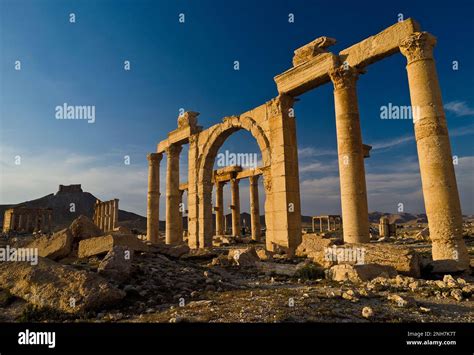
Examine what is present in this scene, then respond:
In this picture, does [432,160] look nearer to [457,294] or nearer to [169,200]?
[457,294]

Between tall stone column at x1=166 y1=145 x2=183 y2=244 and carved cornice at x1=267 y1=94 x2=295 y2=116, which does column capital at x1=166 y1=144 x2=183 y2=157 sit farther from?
carved cornice at x1=267 y1=94 x2=295 y2=116

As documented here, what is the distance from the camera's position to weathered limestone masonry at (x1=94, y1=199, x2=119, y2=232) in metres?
34.4

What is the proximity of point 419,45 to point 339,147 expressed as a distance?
4.24 meters

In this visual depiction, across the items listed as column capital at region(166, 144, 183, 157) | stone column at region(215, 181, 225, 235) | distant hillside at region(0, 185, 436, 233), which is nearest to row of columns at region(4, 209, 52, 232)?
stone column at region(215, 181, 225, 235)

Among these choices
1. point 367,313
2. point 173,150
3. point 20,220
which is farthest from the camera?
point 20,220

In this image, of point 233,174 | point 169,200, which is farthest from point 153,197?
point 233,174

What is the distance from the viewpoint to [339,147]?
42.9 ft

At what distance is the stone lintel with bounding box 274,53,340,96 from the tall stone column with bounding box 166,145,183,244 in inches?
405

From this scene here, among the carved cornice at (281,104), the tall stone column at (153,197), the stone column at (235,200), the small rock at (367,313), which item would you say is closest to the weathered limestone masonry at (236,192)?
the stone column at (235,200)

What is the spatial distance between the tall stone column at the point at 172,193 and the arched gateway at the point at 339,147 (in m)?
0.07
